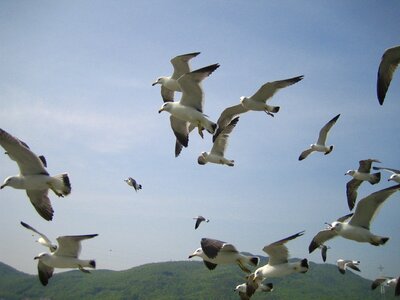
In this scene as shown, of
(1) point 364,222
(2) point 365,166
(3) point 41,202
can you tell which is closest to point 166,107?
(3) point 41,202

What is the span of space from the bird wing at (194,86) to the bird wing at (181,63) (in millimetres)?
1985

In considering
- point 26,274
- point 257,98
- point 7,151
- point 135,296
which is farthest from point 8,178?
point 26,274

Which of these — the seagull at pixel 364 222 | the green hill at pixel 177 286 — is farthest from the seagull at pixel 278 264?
the green hill at pixel 177 286

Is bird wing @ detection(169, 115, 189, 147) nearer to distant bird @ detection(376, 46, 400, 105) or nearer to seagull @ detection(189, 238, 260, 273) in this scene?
seagull @ detection(189, 238, 260, 273)

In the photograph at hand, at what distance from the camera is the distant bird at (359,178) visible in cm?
1825

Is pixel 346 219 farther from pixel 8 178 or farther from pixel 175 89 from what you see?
pixel 8 178

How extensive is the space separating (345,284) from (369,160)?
150m

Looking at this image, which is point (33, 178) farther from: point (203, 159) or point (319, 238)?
point (319, 238)

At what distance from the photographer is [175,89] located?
1642cm

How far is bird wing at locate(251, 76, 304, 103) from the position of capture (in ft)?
48.1

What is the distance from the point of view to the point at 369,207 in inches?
456

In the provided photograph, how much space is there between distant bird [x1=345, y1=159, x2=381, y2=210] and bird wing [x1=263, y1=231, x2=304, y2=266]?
798 cm

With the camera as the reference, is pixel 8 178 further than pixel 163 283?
No

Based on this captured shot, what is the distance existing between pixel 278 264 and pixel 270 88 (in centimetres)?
646
